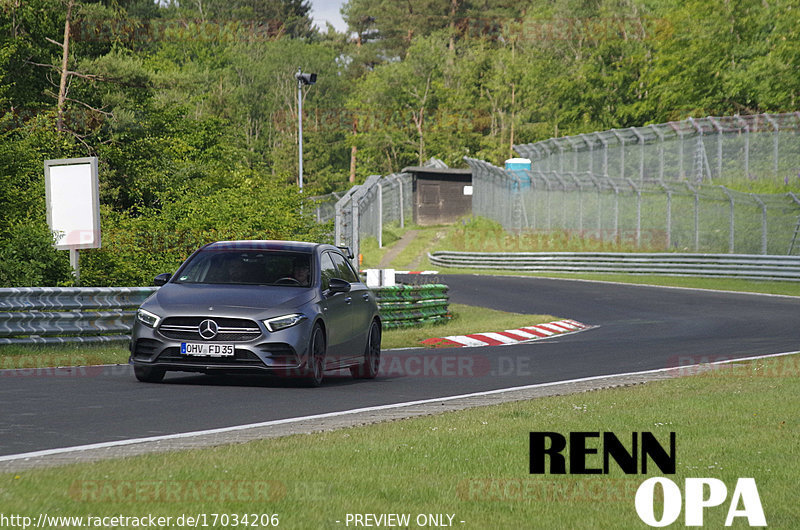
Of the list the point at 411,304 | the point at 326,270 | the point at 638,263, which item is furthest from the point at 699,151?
the point at 326,270

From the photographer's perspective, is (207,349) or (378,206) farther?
(378,206)

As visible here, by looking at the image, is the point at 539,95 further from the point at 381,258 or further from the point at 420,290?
the point at 420,290

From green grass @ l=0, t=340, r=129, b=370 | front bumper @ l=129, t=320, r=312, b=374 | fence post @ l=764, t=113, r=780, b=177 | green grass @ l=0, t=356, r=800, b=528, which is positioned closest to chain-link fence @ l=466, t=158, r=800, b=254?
fence post @ l=764, t=113, r=780, b=177

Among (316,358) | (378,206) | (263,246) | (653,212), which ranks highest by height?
(378,206)

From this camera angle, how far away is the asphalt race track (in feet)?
31.7

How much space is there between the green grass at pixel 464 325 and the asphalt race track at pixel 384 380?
139 cm

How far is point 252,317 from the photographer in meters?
12.3

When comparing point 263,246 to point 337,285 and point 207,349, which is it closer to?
point 337,285

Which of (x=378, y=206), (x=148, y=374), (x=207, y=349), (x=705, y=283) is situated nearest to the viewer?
(x=207, y=349)

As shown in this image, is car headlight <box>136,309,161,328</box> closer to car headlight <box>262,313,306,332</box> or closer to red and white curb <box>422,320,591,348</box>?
car headlight <box>262,313,306,332</box>

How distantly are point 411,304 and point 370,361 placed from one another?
1023cm

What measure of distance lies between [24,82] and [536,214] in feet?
90.5

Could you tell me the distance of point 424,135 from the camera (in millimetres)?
97500

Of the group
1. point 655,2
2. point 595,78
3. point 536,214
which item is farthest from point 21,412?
point 655,2
